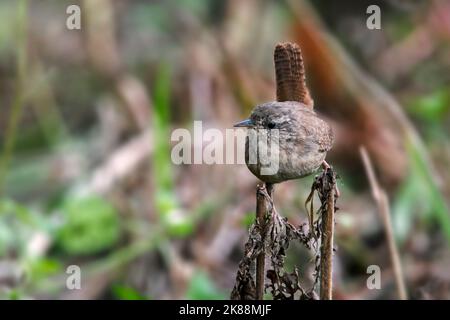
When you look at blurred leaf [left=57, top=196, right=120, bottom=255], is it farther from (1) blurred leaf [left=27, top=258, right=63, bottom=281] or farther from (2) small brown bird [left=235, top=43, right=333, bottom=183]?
(2) small brown bird [left=235, top=43, right=333, bottom=183]

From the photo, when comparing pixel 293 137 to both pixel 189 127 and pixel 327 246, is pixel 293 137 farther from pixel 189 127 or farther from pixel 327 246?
pixel 189 127

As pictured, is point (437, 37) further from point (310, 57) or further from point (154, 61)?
point (154, 61)

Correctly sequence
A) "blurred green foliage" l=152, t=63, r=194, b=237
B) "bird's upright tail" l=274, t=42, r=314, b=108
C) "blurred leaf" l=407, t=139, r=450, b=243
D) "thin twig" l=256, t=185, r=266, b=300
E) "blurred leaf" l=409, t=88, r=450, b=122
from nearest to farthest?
"thin twig" l=256, t=185, r=266, b=300 < "bird's upright tail" l=274, t=42, r=314, b=108 < "blurred leaf" l=407, t=139, r=450, b=243 < "blurred green foliage" l=152, t=63, r=194, b=237 < "blurred leaf" l=409, t=88, r=450, b=122

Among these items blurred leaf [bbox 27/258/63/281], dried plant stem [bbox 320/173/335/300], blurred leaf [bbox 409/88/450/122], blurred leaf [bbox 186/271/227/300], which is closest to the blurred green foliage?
blurred leaf [bbox 186/271/227/300]

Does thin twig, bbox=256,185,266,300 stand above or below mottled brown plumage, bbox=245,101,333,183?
below
